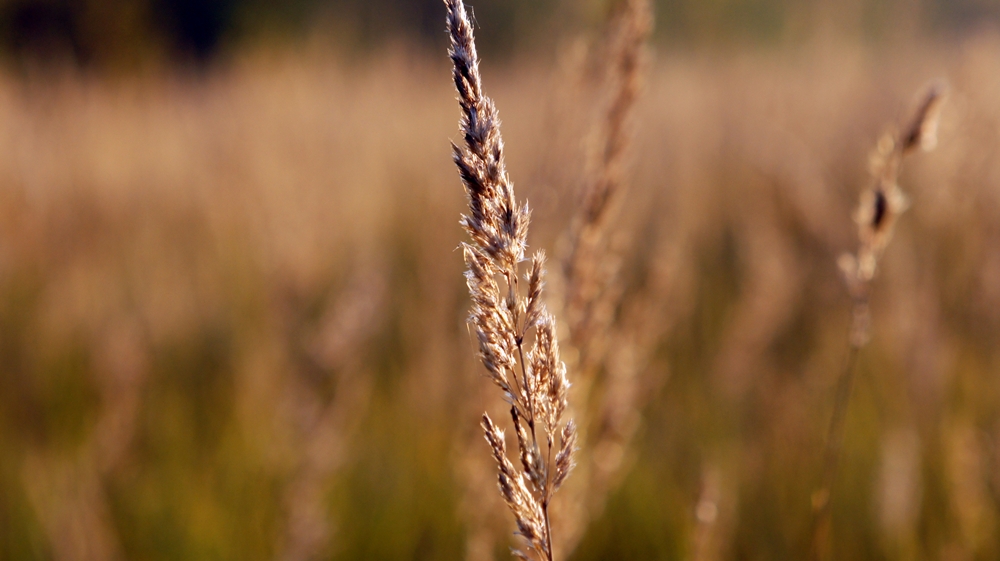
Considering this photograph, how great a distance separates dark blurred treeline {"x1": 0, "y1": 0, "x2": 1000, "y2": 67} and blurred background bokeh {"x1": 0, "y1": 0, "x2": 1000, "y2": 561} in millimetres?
114

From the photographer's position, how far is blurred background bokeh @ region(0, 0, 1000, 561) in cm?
167

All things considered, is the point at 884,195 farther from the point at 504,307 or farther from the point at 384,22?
the point at 384,22

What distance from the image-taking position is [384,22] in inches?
671

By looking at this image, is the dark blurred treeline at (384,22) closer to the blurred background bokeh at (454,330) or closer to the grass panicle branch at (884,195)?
the blurred background bokeh at (454,330)

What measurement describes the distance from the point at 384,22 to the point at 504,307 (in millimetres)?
17875

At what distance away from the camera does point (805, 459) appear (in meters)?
2.13

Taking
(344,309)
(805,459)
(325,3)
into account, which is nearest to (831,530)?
(805,459)

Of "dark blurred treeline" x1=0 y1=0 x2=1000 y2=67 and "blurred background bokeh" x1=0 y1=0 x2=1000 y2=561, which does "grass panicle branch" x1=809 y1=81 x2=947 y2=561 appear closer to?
"blurred background bokeh" x1=0 y1=0 x2=1000 y2=561

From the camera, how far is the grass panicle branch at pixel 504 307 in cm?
52

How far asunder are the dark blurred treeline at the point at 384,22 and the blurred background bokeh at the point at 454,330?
0.11 m

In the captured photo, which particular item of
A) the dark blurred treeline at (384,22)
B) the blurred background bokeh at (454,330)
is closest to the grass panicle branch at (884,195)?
the blurred background bokeh at (454,330)

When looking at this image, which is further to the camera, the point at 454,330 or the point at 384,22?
the point at 384,22

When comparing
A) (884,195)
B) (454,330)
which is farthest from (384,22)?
(884,195)

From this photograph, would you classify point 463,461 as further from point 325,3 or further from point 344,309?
point 325,3
